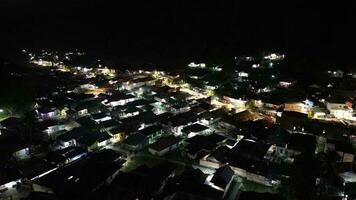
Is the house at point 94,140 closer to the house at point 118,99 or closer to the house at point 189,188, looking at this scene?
the house at point 189,188

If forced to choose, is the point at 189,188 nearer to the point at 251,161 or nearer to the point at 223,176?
the point at 223,176

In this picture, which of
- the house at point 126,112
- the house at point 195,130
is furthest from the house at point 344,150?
the house at point 126,112

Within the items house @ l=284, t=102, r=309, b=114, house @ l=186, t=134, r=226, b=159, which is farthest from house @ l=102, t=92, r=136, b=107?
house @ l=284, t=102, r=309, b=114

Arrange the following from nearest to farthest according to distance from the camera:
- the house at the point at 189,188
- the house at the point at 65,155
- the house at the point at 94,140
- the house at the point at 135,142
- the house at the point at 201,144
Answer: the house at the point at 189,188 → the house at the point at 65,155 → the house at the point at 201,144 → the house at the point at 135,142 → the house at the point at 94,140

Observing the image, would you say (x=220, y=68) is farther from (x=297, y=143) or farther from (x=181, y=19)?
(x=181, y=19)

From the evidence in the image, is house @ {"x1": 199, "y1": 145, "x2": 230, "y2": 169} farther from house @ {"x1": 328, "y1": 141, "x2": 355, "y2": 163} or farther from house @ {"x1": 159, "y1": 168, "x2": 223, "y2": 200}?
house @ {"x1": 328, "y1": 141, "x2": 355, "y2": 163}
